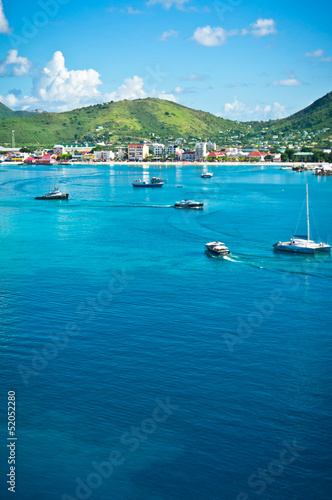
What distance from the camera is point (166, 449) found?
10.8 meters

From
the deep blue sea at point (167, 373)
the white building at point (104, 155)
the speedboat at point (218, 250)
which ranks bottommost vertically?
the deep blue sea at point (167, 373)

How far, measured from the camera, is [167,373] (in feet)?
45.7


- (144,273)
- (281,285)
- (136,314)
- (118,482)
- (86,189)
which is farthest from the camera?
(86,189)

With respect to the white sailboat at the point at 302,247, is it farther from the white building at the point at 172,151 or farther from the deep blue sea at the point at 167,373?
the white building at the point at 172,151

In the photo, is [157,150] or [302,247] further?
[157,150]

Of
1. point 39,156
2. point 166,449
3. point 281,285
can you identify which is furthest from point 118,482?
point 39,156

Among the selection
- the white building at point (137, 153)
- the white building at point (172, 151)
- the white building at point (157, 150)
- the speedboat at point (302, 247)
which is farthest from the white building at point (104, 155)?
the speedboat at point (302, 247)

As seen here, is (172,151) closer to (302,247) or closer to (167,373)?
(302,247)

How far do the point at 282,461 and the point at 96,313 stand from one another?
963 cm

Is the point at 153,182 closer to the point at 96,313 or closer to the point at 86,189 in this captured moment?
the point at 86,189

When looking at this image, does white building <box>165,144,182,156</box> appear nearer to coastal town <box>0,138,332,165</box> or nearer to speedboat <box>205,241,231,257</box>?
coastal town <box>0,138,332,165</box>

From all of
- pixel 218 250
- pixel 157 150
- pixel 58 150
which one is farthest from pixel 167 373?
pixel 157 150

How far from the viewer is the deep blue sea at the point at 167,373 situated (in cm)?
1014

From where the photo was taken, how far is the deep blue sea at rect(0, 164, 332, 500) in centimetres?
1014
